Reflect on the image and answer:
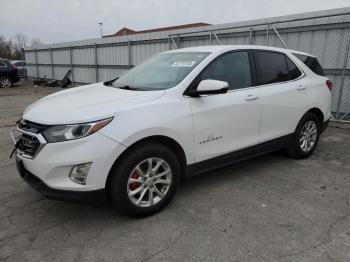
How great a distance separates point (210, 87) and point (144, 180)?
3.84ft

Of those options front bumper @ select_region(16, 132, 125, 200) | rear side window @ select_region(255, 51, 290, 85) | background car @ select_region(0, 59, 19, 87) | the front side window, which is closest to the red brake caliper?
front bumper @ select_region(16, 132, 125, 200)

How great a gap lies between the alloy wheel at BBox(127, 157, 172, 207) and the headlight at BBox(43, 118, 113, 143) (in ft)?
1.85

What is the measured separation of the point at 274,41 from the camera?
8820 millimetres

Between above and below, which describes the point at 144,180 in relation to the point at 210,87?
below

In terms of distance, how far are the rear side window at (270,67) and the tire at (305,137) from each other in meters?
0.78

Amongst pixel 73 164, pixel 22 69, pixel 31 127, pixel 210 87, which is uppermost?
pixel 210 87

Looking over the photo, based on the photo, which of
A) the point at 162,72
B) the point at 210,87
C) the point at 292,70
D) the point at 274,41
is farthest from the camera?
the point at 274,41

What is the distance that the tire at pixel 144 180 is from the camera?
288 cm

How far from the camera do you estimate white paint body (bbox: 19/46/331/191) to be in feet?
8.86

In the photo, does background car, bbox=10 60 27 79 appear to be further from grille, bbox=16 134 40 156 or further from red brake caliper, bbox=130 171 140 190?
red brake caliper, bbox=130 171 140 190

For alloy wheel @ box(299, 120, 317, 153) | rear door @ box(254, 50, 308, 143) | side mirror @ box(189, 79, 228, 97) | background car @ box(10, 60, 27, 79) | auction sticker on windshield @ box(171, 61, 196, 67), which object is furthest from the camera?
background car @ box(10, 60, 27, 79)

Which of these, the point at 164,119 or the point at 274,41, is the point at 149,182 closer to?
the point at 164,119

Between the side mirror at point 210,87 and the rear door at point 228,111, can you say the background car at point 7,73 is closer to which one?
the rear door at point 228,111

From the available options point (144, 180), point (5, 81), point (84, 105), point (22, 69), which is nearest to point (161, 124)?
point (144, 180)
